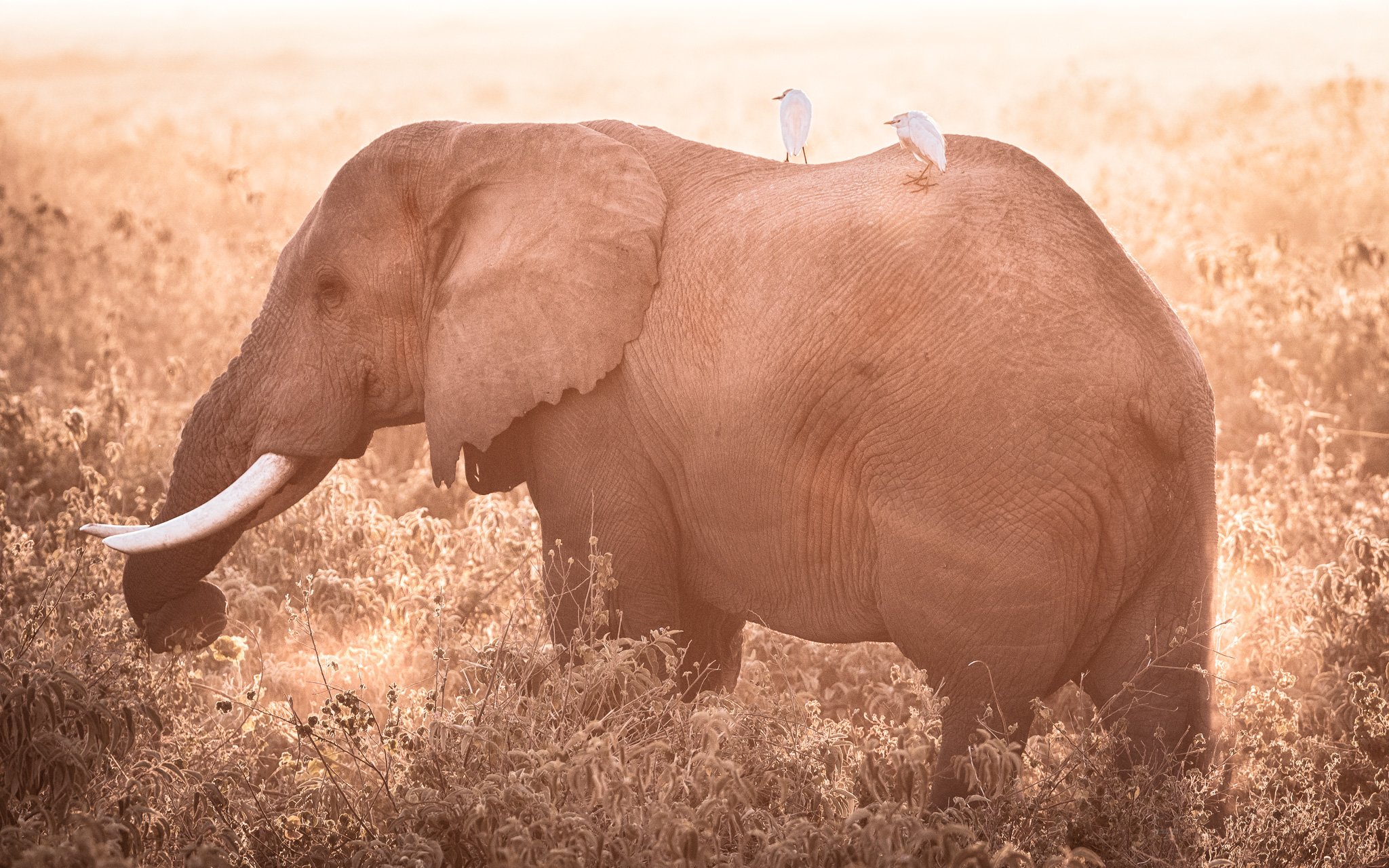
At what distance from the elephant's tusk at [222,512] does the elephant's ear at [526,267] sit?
0.59 metres

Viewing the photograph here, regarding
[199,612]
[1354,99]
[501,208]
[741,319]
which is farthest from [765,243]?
[1354,99]

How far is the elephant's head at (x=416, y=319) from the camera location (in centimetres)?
477

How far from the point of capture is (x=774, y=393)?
14.7 ft

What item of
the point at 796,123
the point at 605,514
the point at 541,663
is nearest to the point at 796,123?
the point at 796,123

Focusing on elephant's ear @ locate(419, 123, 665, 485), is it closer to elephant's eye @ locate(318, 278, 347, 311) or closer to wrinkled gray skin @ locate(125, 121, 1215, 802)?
wrinkled gray skin @ locate(125, 121, 1215, 802)

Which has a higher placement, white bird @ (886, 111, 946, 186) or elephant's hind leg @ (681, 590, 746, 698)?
white bird @ (886, 111, 946, 186)

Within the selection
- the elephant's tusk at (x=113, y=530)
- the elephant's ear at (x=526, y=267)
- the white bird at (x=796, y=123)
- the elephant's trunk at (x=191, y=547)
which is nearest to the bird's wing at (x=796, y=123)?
the white bird at (x=796, y=123)

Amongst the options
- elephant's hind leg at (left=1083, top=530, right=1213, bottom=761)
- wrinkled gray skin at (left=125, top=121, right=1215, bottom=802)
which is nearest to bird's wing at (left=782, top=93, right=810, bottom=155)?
wrinkled gray skin at (left=125, top=121, right=1215, bottom=802)

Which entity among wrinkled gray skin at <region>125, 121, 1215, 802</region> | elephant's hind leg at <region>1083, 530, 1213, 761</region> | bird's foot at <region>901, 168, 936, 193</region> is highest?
bird's foot at <region>901, 168, 936, 193</region>

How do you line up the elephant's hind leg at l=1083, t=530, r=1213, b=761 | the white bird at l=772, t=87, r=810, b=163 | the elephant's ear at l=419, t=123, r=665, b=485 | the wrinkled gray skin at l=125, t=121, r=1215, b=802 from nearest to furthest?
the wrinkled gray skin at l=125, t=121, r=1215, b=802 < the elephant's hind leg at l=1083, t=530, r=1213, b=761 < the elephant's ear at l=419, t=123, r=665, b=485 < the white bird at l=772, t=87, r=810, b=163

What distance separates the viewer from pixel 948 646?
14.5 feet

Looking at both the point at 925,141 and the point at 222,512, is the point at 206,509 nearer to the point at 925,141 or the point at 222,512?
the point at 222,512

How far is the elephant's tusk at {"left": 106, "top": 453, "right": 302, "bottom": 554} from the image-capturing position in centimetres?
516

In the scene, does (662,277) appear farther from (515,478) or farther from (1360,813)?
(1360,813)
